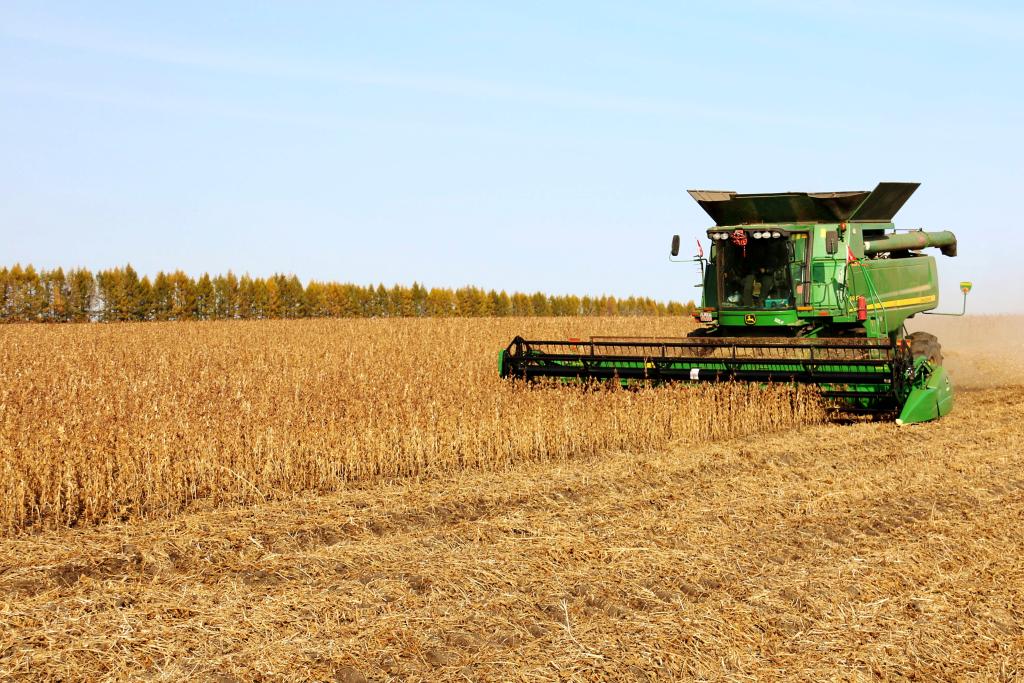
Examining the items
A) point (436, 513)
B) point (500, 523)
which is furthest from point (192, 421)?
point (500, 523)

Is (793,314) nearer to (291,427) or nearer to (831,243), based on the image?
(831,243)

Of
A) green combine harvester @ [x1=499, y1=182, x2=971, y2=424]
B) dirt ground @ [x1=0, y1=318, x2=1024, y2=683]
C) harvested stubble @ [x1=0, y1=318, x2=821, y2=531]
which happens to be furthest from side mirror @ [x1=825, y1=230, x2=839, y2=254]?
dirt ground @ [x1=0, y1=318, x2=1024, y2=683]

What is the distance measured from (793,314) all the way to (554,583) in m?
6.97

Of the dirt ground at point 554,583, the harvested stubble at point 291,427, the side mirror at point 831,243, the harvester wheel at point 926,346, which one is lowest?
the dirt ground at point 554,583

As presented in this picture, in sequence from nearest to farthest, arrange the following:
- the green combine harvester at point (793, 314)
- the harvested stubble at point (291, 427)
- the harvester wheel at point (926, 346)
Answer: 1. the harvested stubble at point (291, 427)
2. the green combine harvester at point (793, 314)
3. the harvester wheel at point (926, 346)

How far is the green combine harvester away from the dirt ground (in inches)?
98.7

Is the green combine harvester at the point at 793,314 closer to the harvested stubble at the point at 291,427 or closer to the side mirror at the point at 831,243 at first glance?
the side mirror at the point at 831,243

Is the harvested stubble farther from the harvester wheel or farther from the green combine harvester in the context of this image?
the harvester wheel

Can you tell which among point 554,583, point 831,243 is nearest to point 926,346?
point 831,243

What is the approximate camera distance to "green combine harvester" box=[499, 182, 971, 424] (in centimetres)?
932

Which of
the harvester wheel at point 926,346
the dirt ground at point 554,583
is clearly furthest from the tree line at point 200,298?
the dirt ground at point 554,583

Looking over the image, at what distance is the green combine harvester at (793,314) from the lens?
9.32m

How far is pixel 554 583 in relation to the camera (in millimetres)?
4324

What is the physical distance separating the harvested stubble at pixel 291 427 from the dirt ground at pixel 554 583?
1.59 ft
